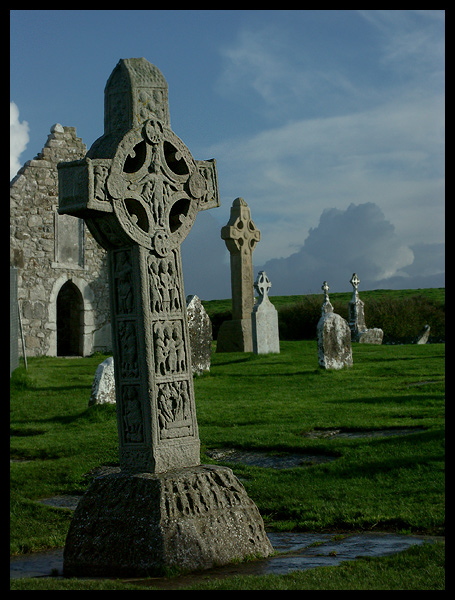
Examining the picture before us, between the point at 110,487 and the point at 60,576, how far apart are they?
635 mm

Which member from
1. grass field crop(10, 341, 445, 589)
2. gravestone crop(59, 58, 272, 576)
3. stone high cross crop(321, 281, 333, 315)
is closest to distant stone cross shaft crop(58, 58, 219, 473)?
gravestone crop(59, 58, 272, 576)

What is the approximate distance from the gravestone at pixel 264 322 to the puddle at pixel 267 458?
9519 mm

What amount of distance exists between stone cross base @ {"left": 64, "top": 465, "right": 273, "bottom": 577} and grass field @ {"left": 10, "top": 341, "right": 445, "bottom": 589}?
523 mm

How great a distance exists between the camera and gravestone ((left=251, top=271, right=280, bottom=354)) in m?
18.2

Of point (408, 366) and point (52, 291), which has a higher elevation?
point (52, 291)

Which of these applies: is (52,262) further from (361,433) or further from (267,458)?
(267,458)

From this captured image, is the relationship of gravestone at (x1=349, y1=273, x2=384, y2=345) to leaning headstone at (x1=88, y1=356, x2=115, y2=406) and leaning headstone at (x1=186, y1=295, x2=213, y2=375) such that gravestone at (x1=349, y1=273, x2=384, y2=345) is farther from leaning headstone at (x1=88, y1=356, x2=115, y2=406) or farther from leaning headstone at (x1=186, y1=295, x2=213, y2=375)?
leaning headstone at (x1=88, y1=356, x2=115, y2=406)

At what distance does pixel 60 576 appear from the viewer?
4879 millimetres

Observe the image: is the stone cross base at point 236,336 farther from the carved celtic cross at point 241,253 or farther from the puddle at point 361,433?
the puddle at point 361,433

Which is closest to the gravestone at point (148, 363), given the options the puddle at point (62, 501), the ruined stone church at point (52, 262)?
the puddle at point (62, 501)

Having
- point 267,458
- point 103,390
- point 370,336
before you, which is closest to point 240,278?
point 370,336

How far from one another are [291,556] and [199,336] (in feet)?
33.6

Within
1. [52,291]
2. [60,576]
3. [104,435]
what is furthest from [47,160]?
[60,576]

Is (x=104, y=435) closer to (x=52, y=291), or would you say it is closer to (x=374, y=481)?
(x=374, y=481)
